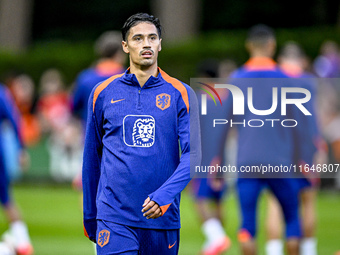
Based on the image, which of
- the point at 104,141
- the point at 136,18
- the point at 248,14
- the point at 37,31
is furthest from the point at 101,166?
the point at 37,31

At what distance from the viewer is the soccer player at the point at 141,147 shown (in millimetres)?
5027

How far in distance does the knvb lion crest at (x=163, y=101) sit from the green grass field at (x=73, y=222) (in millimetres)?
5468

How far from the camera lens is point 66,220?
1416 centimetres

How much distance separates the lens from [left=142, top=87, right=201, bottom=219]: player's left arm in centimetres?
479

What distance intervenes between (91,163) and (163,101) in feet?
2.30

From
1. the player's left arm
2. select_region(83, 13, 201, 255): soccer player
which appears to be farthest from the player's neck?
the player's left arm

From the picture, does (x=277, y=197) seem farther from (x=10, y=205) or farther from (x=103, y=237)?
(x=10, y=205)

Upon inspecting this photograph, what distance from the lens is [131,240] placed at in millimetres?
4992

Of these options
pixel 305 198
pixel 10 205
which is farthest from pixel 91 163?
pixel 10 205

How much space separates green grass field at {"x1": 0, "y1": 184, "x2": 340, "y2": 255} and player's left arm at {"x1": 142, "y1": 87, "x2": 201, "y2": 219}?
537 centimetres

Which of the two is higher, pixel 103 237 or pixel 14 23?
pixel 14 23

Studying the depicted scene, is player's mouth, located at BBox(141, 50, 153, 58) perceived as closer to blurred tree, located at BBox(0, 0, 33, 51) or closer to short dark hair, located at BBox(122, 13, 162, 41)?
short dark hair, located at BBox(122, 13, 162, 41)

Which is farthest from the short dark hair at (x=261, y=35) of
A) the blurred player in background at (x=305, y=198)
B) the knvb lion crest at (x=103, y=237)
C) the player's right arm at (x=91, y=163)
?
the knvb lion crest at (x=103, y=237)

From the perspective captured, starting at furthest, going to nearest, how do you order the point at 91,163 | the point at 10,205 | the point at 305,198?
the point at 10,205 → the point at 305,198 → the point at 91,163
